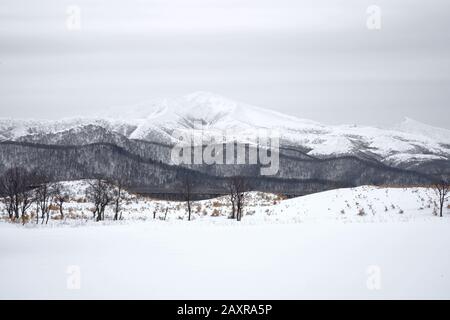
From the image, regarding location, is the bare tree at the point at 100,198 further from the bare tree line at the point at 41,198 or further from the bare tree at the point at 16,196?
the bare tree at the point at 16,196

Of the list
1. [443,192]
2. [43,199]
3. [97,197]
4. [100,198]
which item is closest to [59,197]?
[43,199]

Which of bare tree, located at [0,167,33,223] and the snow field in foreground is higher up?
bare tree, located at [0,167,33,223]

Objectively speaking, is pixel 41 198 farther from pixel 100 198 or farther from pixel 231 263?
pixel 231 263

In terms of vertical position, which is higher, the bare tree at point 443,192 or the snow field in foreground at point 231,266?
the bare tree at point 443,192

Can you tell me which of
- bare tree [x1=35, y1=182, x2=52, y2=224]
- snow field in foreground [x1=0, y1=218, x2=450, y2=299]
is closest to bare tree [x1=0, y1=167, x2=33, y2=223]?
bare tree [x1=35, y1=182, x2=52, y2=224]

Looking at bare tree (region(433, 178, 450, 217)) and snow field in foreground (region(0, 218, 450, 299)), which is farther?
bare tree (region(433, 178, 450, 217))

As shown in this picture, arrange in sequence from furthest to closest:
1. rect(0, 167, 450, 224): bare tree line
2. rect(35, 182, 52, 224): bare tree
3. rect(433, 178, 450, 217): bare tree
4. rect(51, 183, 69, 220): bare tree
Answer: rect(51, 183, 69, 220): bare tree → rect(35, 182, 52, 224): bare tree → rect(0, 167, 450, 224): bare tree line → rect(433, 178, 450, 217): bare tree

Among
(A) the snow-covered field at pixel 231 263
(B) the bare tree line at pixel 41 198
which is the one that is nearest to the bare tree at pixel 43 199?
(B) the bare tree line at pixel 41 198

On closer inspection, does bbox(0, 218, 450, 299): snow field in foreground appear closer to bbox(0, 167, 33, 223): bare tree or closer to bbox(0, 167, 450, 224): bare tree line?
bbox(0, 167, 450, 224): bare tree line

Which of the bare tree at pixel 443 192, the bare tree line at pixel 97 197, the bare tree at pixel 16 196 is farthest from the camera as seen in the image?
the bare tree at pixel 16 196
